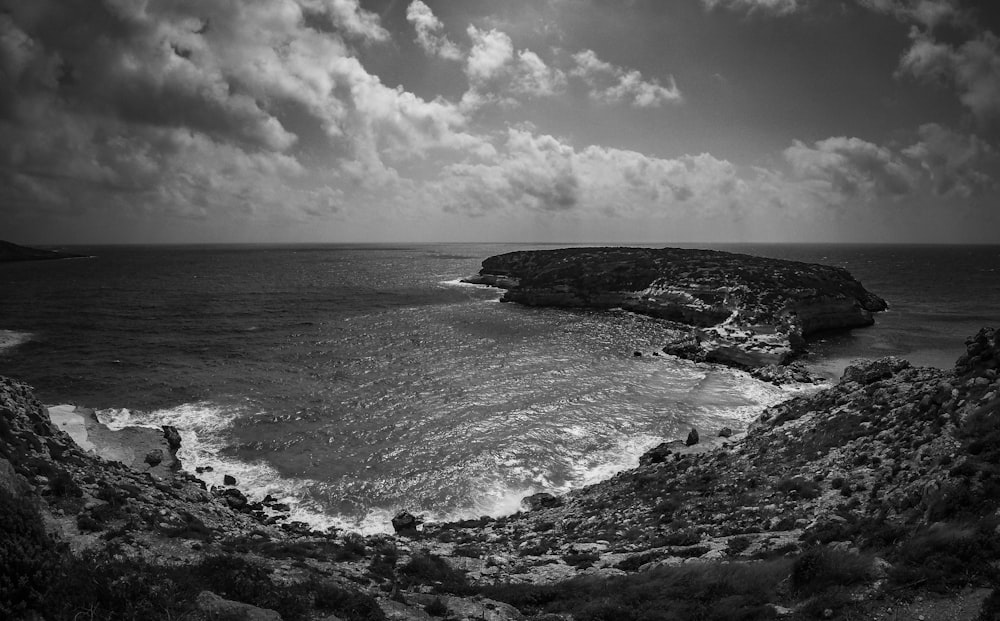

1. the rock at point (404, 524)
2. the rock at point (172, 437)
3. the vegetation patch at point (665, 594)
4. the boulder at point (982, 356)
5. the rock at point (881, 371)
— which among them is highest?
the boulder at point (982, 356)

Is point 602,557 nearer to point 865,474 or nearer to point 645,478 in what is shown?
point 645,478

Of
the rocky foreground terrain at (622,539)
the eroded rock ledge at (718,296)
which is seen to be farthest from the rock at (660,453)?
the eroded rock ledge at (718,296)

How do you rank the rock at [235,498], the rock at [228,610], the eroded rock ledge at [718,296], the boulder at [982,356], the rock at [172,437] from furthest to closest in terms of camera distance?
the eroded rock ledge at [718,296] → the rock at [172,437] → the rock at [235,498] → the boulder at [982,356] → the rock at [228,610]

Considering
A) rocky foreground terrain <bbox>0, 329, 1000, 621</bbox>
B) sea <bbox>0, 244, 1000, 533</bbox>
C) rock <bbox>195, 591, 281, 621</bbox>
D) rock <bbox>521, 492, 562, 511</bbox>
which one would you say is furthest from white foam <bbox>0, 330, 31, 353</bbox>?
rock <bbox>195, 591, 281, 621</bbox>

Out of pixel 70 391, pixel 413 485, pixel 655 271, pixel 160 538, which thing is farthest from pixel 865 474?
pixel 655 271

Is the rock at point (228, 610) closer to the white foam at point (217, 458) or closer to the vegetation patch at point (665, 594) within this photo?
the vegetation patch at point (665, 594)

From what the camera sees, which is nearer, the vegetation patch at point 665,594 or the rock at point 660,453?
the vegetation patch at point 665,594

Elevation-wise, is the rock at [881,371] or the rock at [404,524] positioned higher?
the rock at [881,371]
